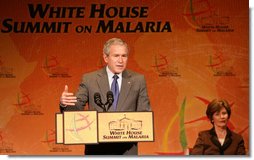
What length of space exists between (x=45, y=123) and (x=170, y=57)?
1.50 m

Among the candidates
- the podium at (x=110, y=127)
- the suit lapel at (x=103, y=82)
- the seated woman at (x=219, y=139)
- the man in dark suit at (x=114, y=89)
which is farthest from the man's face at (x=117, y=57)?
the seated woman at (x=219, y=139)

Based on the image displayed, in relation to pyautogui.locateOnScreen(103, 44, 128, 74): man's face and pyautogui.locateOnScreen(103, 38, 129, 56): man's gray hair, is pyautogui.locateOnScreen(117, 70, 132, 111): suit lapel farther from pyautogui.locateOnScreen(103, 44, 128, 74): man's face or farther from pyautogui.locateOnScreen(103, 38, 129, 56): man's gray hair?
pyautogui.locateOnScreen(103, 38, 129, 56): man's gray hair

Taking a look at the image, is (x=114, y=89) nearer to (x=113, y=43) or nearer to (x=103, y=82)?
(x=103, y=82)

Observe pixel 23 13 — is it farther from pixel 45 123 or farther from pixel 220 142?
pixel 220 142

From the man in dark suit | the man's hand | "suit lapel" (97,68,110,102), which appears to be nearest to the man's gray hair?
the man in dark suit

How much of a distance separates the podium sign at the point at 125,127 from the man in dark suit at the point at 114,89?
0.21 ft

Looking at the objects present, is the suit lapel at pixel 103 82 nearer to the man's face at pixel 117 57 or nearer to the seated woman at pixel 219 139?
the man's face at pixel 117 57

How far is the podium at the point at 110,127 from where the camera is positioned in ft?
17.1

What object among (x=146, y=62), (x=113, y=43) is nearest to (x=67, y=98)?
(x=113, y=43)

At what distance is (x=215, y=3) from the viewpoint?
5.18m

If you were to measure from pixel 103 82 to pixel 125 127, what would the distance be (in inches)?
20.8

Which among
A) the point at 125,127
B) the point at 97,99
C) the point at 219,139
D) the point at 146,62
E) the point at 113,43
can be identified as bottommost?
the point at 219,139

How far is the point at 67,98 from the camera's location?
17.2 ft

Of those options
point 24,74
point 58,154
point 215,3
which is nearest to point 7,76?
point 24,74
